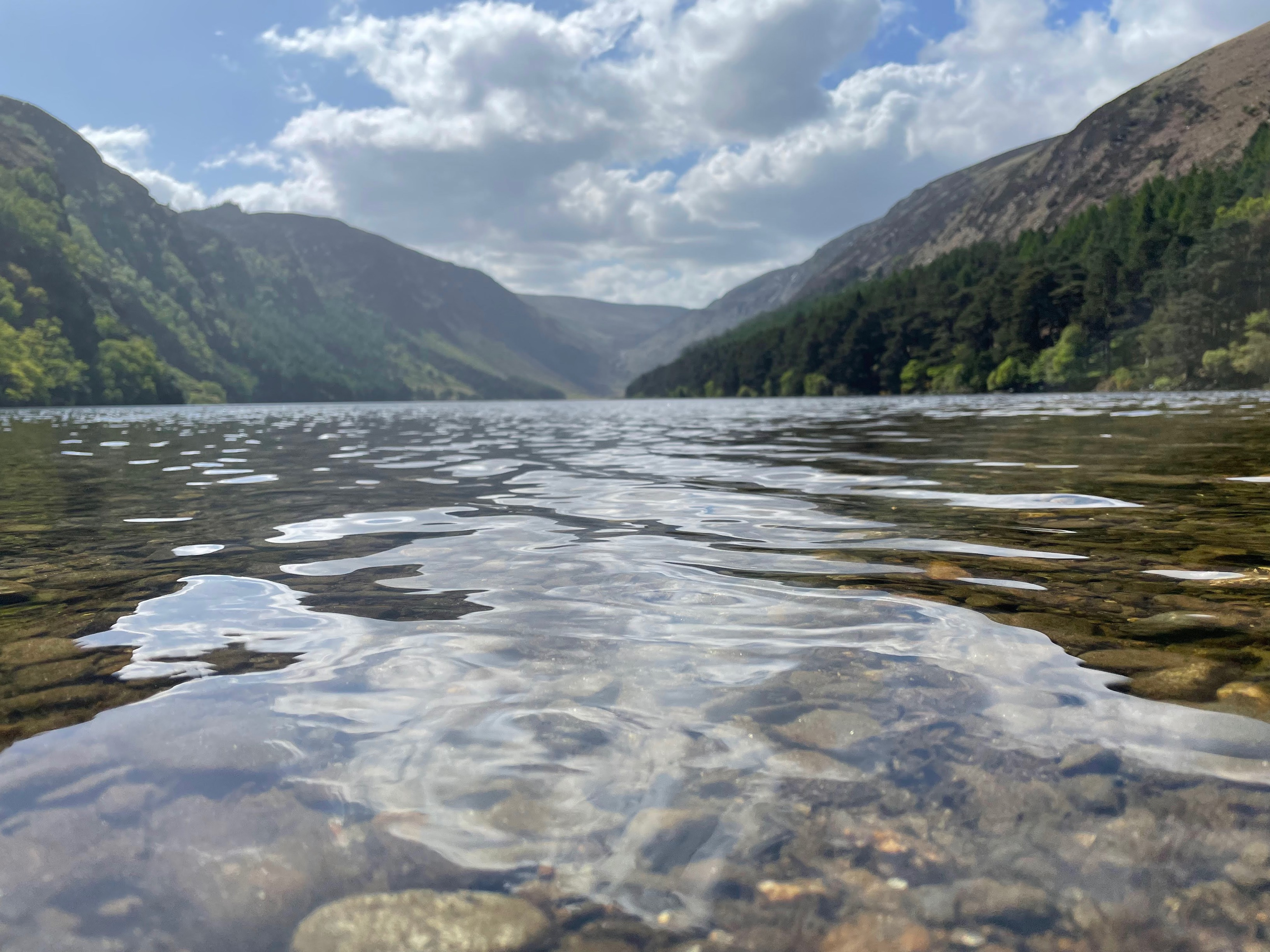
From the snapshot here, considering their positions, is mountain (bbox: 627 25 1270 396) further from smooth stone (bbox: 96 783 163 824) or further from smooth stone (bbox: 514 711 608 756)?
smooth stone (bbox: 96 783 163 824)

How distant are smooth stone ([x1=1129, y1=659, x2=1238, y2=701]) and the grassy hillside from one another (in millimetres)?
84475

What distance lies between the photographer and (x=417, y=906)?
1.93 meters

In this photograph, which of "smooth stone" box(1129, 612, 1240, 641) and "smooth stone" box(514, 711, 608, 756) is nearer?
"smooth stone" box(514, 711, 608, 756)

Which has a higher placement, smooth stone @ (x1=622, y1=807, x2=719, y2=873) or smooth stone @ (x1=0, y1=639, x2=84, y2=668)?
smooth stone @ (x1=0, y1=639, x2=84, y2=668)

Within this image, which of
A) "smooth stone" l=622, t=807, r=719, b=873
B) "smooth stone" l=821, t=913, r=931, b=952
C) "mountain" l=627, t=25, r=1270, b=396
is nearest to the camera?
"smooth stone" l=821, t=913, r=931, b=952

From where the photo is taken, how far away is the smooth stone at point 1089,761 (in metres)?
2.46

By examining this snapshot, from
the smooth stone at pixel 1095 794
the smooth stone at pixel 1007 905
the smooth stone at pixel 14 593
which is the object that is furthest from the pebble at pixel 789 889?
the smooth stone at pixel 14 593

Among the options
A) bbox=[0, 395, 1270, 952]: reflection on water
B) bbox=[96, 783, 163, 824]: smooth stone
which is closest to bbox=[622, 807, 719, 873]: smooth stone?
bbox=[0, 395, 1270, 952]: reflection on water

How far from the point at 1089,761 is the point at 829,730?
816 mm

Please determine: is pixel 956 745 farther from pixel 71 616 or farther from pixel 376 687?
pixel 71 616

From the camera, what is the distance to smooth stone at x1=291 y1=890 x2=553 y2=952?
70.3 inches

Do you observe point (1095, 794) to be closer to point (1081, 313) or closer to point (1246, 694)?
point (1246, 694)

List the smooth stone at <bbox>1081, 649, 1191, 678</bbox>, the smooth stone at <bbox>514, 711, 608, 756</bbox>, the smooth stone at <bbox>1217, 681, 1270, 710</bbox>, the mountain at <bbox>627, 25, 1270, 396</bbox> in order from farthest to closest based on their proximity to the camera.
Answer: the mountain at <bbox>627, 25, 1270, 396</bbox>
the smooth stone at <bbox>1081, 649, 1191, 678</bbox>
the smooth stone at <bbox>1217, 681, 1270, 710</bbox>
the smooth stone at <bbox>514, 711, 608, 756</bbox>

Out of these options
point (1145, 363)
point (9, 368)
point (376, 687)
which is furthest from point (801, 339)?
point (376, 687)
